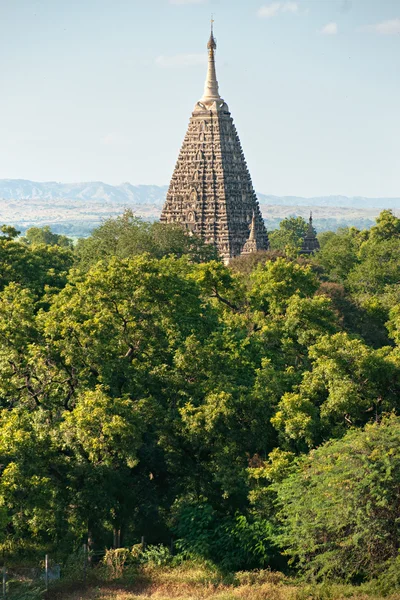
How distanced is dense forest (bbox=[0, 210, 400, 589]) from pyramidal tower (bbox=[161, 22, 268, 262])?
6274cm

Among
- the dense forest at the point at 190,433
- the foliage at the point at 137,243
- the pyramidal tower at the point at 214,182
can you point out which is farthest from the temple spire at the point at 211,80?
the dense forest at the point at 190,433

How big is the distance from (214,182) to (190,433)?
244 ft

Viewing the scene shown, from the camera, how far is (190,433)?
3903 centimetres

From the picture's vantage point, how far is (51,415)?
38.5 metres

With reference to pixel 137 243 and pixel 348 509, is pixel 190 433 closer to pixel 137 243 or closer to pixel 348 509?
pixel 348 509

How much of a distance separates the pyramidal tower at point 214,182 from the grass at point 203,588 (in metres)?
74.9

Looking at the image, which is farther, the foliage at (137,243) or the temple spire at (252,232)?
the temple spire at (252,232)

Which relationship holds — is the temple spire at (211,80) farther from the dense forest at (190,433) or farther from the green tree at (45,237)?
the dense forest at (190,433)

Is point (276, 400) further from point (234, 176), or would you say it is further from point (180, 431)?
point (234, 176)

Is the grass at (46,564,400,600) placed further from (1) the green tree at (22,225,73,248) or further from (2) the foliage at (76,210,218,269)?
(1) the green tree at (22,225,73,248)

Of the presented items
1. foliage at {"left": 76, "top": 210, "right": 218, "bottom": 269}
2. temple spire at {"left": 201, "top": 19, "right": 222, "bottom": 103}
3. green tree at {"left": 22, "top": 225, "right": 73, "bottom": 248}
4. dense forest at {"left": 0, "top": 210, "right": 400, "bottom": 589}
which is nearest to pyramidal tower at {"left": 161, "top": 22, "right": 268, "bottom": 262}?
temple spire at {"left": 201, "top": 19, "right": 222, "bottom": 103}

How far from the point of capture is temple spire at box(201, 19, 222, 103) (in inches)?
4422

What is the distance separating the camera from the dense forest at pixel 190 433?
116ft

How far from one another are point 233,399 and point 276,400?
2.14 m
